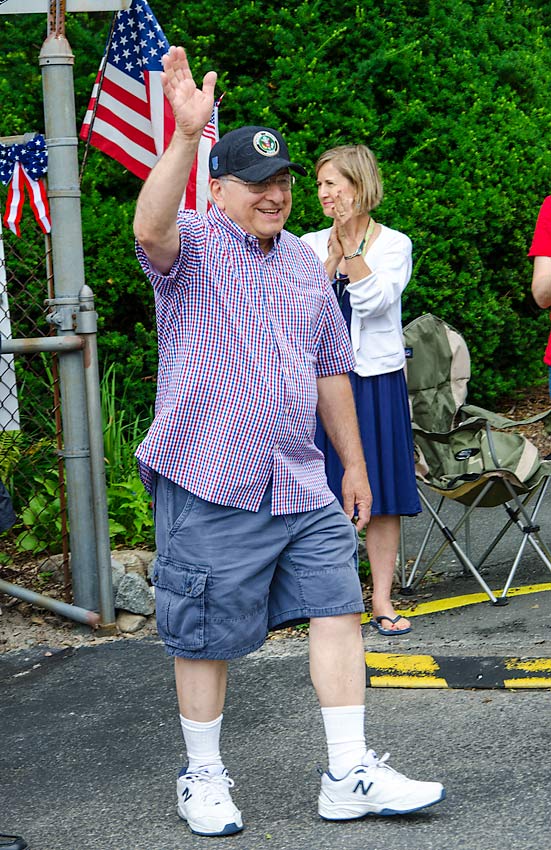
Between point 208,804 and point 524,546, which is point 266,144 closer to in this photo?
point 208,804

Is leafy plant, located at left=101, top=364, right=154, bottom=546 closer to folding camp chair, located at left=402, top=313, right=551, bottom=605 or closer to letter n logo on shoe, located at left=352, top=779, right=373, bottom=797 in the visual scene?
folding camp chair, located at left=402, top=313, right=551, bottom=605

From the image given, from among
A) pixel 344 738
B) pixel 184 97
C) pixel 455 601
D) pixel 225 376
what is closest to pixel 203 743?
pixel 344 738

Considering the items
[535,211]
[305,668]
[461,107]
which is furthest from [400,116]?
[305,668]

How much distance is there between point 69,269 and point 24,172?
1.71 ft

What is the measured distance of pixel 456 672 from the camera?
14.3 ft

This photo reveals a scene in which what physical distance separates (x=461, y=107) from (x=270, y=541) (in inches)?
208

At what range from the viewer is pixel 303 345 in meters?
3.35

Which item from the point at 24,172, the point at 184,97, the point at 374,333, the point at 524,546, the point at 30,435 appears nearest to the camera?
the point at 184,97

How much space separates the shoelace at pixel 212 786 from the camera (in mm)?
3279

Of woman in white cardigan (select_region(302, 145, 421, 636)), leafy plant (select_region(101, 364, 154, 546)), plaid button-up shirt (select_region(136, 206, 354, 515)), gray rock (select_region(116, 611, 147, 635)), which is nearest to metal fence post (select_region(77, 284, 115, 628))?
gray rock (select_region(116, 611, 147, 635))

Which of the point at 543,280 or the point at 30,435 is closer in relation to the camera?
the point at 543,280

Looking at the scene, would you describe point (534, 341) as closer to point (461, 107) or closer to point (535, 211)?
point (535, 211)

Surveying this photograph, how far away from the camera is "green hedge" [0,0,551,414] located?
7.20 metres

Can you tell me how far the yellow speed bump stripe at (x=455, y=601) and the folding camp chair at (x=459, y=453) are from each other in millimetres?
96
